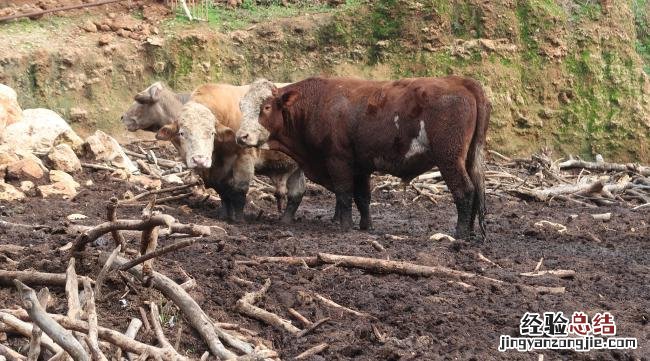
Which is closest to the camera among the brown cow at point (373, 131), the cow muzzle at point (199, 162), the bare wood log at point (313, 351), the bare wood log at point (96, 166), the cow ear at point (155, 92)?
the bare wood log at point (313, 351)

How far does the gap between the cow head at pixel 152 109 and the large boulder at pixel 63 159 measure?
1.09 meters

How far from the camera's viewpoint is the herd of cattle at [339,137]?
10.1 m

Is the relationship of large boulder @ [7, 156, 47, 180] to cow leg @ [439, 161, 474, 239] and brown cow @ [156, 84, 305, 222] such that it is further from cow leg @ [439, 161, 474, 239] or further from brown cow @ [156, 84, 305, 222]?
cow leg @ [439, 161, 474, 239]

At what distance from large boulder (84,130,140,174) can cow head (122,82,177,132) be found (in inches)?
19.6

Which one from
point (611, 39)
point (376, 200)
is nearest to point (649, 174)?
point (611, 39)

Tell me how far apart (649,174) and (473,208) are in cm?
725

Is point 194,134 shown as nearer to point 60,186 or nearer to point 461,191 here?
point 60,186

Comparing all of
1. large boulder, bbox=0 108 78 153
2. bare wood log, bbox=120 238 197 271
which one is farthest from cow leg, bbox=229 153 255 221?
bare wood log, bbox=120 238 197 271

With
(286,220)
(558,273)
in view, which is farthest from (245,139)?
(558,273)

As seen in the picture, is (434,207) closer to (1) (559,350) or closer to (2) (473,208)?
(2) (473,208)

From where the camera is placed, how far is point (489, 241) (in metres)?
10.3

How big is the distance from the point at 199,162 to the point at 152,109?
320 centimetres

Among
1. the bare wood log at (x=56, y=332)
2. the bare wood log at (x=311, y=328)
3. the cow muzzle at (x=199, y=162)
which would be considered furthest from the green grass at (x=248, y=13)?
the bare wood log at (x=56, y=332)

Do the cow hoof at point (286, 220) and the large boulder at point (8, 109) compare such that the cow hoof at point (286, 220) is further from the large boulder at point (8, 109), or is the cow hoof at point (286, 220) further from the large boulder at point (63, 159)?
the large boulder at point (8, 109)
